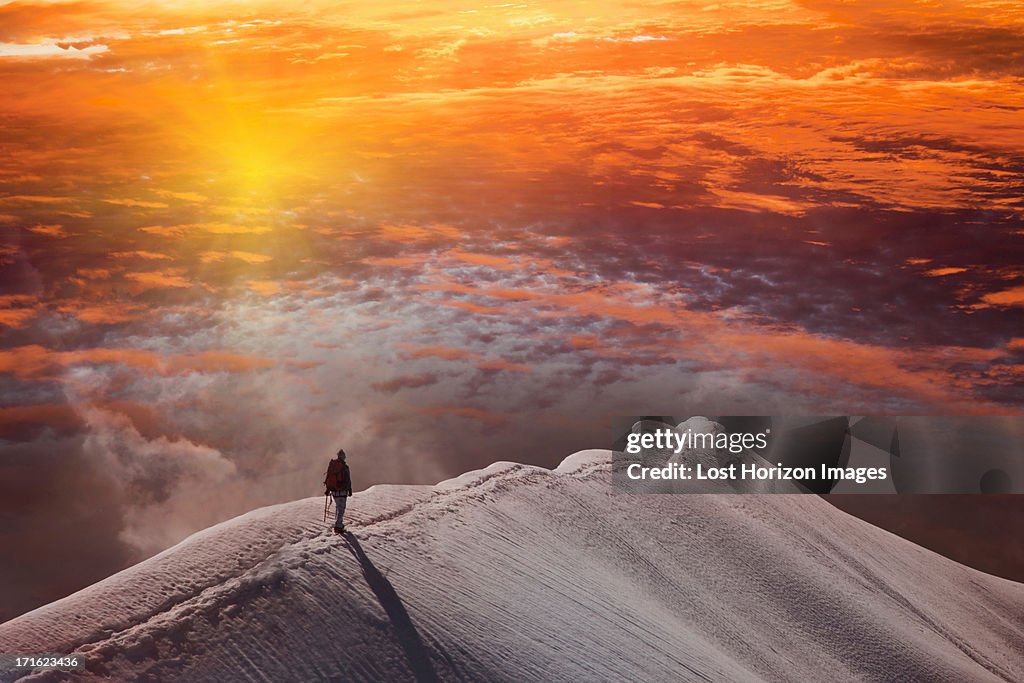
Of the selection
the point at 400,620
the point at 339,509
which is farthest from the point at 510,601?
the point at 339,509

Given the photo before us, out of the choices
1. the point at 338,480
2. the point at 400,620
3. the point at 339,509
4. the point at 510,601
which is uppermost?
the point at 338,480

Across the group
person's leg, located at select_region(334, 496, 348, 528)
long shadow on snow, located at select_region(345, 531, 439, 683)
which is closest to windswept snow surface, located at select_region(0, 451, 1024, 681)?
long shadow on snow, located at select_region(345, 531, 439, 683)

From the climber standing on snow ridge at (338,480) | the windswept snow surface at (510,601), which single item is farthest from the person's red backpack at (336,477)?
the windswept snow surface at (510,601)

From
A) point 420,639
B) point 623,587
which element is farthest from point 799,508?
→ point 420,639

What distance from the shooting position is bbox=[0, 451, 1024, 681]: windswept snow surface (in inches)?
823

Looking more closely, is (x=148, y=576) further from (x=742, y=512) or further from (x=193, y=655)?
(x=742, y=512)

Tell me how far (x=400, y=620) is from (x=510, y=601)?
4.09 metres

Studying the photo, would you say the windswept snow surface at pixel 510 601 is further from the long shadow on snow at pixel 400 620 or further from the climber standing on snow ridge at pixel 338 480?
the climber standing on snow ridge at pixel 338 480

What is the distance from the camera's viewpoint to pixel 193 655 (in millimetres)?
20172

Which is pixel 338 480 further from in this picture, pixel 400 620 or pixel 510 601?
pixel 510 601

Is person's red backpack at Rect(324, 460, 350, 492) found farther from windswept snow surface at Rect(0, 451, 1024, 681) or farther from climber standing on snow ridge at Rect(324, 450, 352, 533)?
windswept snow surface at Rect(0, 451, 1024, 681)

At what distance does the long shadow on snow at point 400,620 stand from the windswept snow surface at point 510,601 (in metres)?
0.04

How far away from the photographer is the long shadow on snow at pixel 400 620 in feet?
71.5

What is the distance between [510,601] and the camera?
2567 cm
